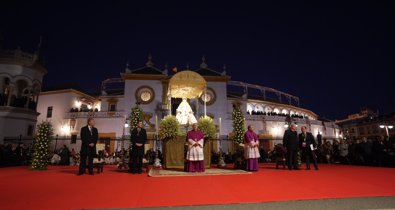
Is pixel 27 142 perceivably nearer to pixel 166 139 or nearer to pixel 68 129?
pixel 68 129

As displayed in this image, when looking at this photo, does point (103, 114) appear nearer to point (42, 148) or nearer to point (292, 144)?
point (42, 148)

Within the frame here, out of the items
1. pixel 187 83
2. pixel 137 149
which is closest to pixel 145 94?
pixel 187 83

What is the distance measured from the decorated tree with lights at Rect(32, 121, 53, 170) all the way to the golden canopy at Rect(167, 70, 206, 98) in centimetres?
700

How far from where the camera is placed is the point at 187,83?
582 inches

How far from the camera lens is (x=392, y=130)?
5312cm

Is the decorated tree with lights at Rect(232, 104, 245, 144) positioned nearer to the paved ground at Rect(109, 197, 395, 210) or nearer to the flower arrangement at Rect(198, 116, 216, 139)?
the flower arrangement at Rect(198, 116, 216, 139)

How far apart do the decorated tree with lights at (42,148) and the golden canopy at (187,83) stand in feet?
23.0

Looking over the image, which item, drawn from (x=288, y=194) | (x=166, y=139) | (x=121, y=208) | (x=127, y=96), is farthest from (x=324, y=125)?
(x=121, y=208)

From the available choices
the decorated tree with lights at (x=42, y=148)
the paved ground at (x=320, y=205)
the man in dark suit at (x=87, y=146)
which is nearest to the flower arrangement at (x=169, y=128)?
the man in dark suit at (x=87, y=146)

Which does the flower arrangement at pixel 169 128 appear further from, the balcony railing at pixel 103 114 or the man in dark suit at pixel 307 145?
the balcony railing at pixel 103 114

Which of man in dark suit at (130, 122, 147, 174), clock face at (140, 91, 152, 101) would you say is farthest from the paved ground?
clock face at (140, 91, 152, 101)

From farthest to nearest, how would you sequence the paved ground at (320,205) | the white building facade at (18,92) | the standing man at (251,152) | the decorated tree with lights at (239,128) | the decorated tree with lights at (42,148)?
the white building facade at (18,92) → the decorated tree with lights at (239,128) → the decorated tree with lights at (42,148) → the standing man at (251,152) → the paved ground at (320,205)

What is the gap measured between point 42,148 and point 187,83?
8442 millimetres

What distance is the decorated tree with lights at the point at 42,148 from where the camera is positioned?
37.5 ft
